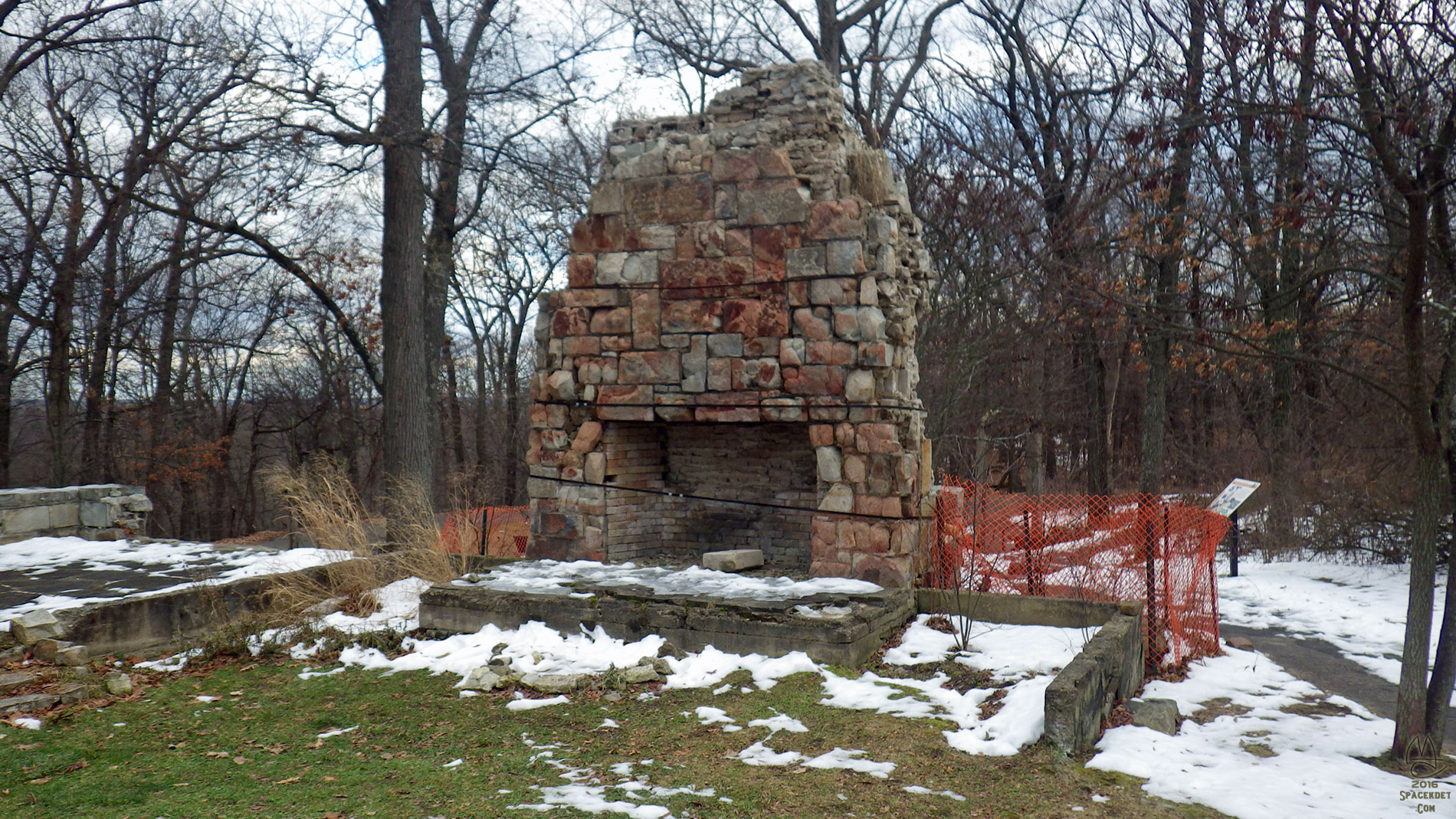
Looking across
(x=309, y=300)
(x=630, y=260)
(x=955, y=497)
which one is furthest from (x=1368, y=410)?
(x=309, y=300)

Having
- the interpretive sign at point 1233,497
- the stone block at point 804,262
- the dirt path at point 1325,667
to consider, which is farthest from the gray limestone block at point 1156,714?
the stone block at point 804,262

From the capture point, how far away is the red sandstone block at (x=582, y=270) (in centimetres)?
870

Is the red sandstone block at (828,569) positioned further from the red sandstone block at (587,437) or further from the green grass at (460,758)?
the red sandstone block at (587,437)

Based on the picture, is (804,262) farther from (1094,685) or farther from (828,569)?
(1094,685)

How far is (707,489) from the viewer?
9.41 m

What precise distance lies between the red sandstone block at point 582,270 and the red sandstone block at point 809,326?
6.45 feet

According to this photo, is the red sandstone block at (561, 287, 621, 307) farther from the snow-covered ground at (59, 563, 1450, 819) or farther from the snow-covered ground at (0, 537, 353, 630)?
the snow-covered ground at (0, 537, 353, 630)

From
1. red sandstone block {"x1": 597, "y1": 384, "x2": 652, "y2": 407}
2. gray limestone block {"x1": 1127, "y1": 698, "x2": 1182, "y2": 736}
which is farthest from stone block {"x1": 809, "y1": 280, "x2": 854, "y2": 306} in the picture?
gray limestone block {"x1": 1127, "y1": 698, "x2": 1182, "y2": 736}

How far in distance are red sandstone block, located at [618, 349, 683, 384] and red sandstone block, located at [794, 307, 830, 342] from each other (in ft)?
3.62

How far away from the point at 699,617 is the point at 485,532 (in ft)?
11.9

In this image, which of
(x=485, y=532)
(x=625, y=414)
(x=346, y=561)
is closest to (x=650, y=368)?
(x=625, y=414)

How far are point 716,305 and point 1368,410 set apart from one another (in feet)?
31.0

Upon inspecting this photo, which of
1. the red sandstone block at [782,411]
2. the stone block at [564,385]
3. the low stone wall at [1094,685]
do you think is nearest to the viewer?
the low stone wall at [1094,685]

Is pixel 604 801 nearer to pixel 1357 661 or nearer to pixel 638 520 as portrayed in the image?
pixel 638 520
